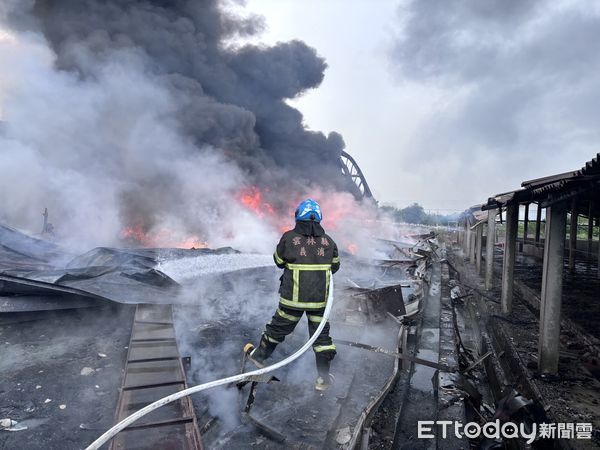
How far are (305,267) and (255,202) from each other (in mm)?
13747

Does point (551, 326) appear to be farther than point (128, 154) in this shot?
No

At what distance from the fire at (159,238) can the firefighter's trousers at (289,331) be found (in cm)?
1014

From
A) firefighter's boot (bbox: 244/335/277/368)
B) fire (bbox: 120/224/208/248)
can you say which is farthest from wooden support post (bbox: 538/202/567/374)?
fire (bbox: 120/224/208/248)

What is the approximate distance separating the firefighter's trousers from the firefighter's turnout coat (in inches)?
4.0

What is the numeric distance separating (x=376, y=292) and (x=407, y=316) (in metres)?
0.64

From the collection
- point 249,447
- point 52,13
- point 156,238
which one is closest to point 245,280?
point 249,447

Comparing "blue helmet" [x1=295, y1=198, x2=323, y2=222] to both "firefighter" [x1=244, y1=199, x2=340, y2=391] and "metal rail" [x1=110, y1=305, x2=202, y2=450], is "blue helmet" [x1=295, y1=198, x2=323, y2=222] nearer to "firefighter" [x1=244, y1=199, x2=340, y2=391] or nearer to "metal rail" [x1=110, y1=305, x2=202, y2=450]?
"firefighter" [x1=244, y1=199, x2=340, y2=391]

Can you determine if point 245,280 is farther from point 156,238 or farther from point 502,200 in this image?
point 156,238

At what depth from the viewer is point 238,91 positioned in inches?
713

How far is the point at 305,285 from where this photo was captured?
11.5 feet

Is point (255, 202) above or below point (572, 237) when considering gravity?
above

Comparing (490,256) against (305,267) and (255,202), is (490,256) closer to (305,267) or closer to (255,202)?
(305,267)

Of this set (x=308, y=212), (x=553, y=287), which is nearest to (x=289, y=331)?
(x=308, y=212)

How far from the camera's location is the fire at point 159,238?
511 inches
